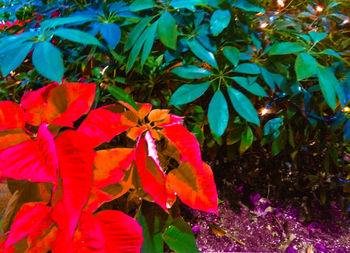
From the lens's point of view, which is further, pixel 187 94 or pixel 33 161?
pixel 187 94

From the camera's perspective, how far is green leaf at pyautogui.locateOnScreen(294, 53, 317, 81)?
0.53 m

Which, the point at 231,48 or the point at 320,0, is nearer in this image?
the point at 231,48

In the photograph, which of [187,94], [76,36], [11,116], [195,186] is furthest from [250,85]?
[11,116]

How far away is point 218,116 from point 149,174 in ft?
0.61

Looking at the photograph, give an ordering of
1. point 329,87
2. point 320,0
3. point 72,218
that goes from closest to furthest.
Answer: point 72,218 → point 329,87 → point 320,0

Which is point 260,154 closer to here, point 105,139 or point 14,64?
point 105,139

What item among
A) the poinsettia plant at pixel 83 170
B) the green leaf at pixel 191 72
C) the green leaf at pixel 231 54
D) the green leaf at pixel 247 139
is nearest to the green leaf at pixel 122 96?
the poinsettia plant at pixel 83 170

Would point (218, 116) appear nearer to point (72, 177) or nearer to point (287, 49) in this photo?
point (287, 49)

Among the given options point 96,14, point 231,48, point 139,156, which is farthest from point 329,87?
point 96,14

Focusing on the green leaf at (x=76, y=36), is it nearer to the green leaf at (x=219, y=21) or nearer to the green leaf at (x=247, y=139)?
the green leaf at (x=219, y=21)

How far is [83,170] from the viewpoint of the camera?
17.5 inches

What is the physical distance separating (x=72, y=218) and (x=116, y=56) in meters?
0.34

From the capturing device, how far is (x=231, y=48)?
0.63 meters

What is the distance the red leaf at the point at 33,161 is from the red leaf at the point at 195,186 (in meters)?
0.22
